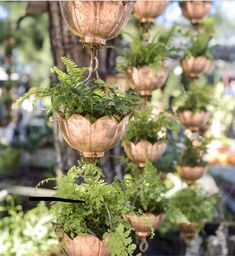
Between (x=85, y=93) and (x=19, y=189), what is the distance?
2.75m

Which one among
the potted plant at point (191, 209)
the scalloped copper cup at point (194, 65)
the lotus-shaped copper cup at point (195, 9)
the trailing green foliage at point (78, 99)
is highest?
the lotus-shaped copper cup at point (195, 9)

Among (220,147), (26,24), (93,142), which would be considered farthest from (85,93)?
(26,24)

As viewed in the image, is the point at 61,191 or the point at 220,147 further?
the point at 220,147

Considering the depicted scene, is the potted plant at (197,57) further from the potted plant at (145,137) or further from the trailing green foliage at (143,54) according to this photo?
the potted plant at (145,137)

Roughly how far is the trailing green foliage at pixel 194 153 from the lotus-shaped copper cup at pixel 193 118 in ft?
0.42

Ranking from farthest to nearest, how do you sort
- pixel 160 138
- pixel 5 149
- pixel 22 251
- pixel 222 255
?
1. pixel 5 149
2. pixel 222 255
3. pixel 22 251
4. pixel 160 138

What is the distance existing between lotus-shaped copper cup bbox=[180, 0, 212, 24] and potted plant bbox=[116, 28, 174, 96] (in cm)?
63

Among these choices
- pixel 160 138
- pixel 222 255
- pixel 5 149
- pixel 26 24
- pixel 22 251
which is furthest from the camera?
pixel 26 24

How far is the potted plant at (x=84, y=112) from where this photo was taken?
5.32ft

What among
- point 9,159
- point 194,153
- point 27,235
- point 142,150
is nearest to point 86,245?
point 142,150

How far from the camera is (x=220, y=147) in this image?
28.6ft

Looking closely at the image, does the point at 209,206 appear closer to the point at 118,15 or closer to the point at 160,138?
the point at 160,138

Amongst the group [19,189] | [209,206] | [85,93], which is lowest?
[19,189]

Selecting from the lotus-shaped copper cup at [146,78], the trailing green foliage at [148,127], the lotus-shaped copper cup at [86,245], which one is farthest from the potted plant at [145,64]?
the lotus-shaped copper cup at [86,245]
